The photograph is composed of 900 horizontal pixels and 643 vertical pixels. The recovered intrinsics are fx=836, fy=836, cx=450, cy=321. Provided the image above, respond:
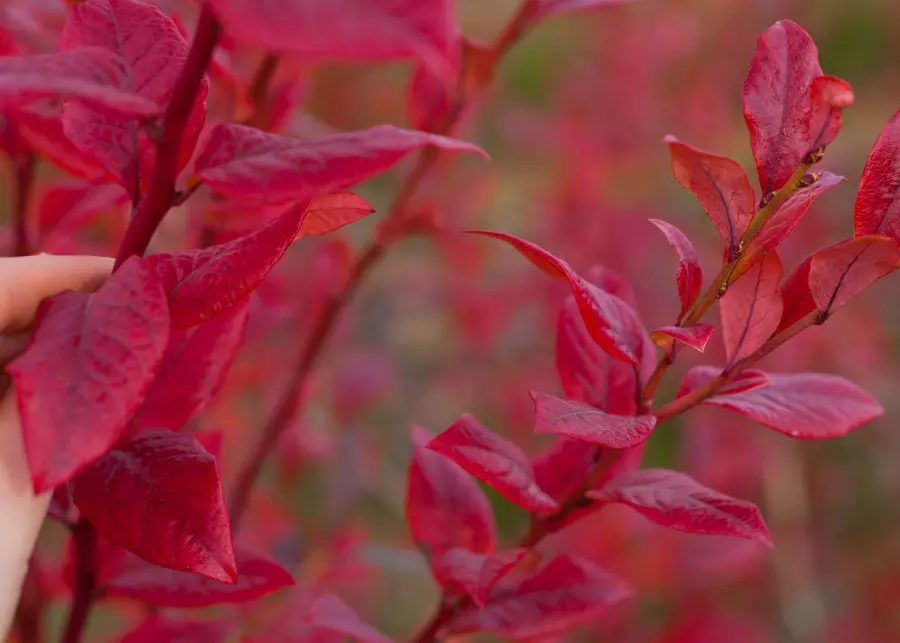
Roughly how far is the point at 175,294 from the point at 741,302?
10.8 inches

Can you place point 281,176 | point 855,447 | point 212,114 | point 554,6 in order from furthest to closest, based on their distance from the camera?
point 855,447 → point 212,114 → point 554,6 → point 281,176

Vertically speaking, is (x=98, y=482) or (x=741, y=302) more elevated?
(x=741, y=302)

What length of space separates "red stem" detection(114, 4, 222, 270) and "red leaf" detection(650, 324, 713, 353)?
215 millimetres

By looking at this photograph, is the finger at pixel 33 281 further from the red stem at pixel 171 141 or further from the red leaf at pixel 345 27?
the red leaf at pixel 345 27

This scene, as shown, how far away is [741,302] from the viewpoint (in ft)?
1.40

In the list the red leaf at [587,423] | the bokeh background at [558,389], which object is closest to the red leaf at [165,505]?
the red leaf at [587,423]

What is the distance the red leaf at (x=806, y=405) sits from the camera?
0.43 metres

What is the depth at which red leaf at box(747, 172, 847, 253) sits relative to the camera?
37 centimetres

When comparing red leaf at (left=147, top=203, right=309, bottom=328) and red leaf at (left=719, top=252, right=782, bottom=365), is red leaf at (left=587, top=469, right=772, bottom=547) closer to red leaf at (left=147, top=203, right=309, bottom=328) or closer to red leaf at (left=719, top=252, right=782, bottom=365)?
red leaf at (left=719, top=252, right=782, bottom=365)

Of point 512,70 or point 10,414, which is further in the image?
point 512,70

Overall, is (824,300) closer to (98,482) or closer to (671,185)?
(98,482)

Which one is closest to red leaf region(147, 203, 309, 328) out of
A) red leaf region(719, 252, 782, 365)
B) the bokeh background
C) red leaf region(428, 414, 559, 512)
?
red leaf region(428, 414, 559, 512)

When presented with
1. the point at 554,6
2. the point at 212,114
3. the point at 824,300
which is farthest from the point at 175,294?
the point at 212,114

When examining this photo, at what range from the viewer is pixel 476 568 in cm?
44
